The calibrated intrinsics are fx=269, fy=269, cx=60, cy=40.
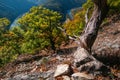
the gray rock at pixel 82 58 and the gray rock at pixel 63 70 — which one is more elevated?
the gray rock at pixel 82 58

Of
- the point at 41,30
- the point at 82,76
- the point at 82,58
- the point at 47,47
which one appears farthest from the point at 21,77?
the point at 47,47

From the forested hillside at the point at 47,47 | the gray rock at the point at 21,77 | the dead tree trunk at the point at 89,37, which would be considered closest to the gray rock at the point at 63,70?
the forested hillside at the point at 47,47

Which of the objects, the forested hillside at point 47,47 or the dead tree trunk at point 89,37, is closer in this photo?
the dead tree trunk at point 89,37

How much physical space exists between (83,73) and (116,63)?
2261 millimetres

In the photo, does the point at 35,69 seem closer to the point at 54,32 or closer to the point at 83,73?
the point at 83,73

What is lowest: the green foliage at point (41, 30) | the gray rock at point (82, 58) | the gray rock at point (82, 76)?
the gray rock at point (82, 76)

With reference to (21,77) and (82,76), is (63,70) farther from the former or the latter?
(21,77)

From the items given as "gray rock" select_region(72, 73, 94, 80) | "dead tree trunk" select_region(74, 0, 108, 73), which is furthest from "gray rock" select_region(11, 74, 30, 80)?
"gray rock" select_region(72, 73, 94, 80)

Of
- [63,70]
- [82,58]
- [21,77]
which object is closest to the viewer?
[63,70]

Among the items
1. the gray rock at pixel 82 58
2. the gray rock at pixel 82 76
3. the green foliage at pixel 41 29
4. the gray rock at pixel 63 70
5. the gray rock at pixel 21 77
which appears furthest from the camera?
the green foliage at pixel 41 29

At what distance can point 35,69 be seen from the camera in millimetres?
16922

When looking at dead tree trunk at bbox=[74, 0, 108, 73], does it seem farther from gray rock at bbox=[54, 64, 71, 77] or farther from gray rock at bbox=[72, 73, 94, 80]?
gray rock at bbox=[72, 73, 94, 80]

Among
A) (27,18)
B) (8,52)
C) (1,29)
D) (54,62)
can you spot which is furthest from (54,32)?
(8,52)

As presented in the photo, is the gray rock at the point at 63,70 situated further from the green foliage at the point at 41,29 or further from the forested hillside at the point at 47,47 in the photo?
the green foliage at the point at 41,29
